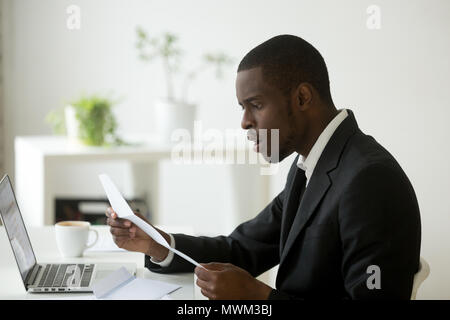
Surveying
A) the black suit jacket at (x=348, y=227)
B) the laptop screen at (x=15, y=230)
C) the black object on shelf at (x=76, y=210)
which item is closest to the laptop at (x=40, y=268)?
the laptop screen at (x=15, y=230)

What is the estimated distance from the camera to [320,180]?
1.14 metres

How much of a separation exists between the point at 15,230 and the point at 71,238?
0.61 feet

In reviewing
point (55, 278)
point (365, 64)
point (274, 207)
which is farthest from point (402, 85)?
point (55, 278)

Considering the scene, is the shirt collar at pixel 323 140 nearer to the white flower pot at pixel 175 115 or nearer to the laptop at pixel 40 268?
the laptop at pixel 40 268

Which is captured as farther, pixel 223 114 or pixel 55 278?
pixel 223 114

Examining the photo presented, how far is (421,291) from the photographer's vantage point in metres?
2.46

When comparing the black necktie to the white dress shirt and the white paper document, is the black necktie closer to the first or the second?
the white dress shirt

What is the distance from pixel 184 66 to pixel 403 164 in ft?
4.61

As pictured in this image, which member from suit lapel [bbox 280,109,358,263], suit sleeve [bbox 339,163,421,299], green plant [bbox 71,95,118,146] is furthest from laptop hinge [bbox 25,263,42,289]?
green plant [bbox 71,95,118,146]

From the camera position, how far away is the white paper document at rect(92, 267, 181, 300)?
3.68 feet

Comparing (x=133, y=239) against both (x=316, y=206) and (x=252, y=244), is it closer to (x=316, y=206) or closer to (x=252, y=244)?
(x=252, y=244)

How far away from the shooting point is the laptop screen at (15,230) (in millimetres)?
1142

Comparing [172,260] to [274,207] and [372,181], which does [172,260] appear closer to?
[274,207]

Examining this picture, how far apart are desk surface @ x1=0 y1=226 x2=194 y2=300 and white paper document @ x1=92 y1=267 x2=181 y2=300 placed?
0.07ft
